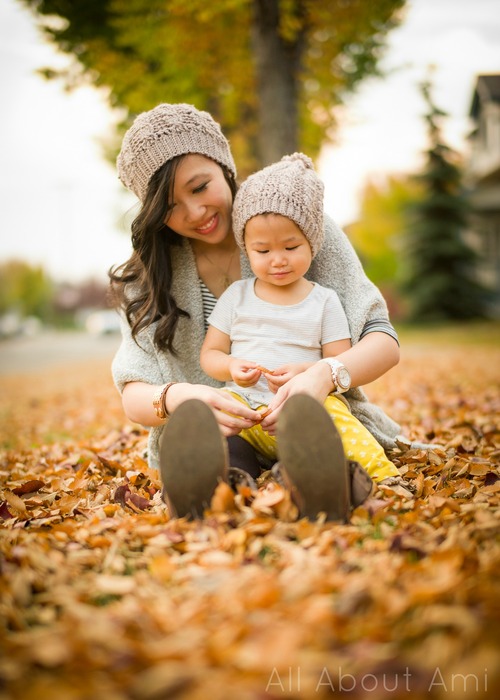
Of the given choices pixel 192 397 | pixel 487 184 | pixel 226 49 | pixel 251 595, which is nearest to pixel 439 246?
pixel 487 184

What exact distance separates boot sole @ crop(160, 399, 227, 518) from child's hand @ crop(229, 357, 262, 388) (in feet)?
1.59

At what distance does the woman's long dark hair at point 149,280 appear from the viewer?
2873 millimetres

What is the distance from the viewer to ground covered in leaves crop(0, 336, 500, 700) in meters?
1.22

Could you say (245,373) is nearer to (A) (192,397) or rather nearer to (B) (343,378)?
(A) (192,397)

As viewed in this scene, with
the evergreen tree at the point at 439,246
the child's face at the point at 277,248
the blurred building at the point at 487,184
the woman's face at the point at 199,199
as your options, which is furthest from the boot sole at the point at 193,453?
the blurred building at the point at 487,184

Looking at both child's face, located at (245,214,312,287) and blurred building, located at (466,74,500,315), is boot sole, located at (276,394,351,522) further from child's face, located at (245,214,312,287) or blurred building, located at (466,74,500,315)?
blurred building, located at (466,74,500,315)

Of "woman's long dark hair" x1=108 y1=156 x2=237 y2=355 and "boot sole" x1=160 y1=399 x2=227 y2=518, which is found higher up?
"woman's long dark hair" x1=108 y1=156 x2=237 y2=355

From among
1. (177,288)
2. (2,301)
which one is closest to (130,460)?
(177,288)

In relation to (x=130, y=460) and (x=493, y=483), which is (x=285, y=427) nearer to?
(x=493, y=483)

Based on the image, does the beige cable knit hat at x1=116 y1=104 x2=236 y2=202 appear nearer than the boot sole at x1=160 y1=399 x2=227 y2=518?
No

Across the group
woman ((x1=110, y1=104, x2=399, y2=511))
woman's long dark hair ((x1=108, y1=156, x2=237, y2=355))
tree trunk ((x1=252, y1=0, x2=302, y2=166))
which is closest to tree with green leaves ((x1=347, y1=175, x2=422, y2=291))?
tree trunk ((x1=252, y1=0, x2=302, y2=166))

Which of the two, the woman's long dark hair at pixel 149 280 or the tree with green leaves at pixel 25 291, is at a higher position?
the tree with green leaves at pixel 25 291

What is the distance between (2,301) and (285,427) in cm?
5766

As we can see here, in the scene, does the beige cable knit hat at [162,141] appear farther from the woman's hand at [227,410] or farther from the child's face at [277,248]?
the woman's hand at [227,410]
